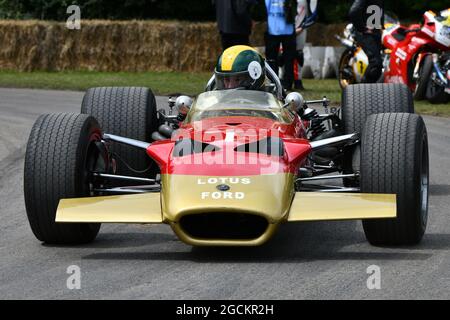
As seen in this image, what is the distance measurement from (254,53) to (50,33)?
803 inches

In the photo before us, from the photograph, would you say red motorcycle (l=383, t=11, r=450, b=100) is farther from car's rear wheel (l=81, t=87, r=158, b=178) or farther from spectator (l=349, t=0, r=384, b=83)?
car's rear wheel (l=81, t=87, r=158, b=178)

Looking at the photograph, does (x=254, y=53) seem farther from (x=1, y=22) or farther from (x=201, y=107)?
(x=1, y=22)

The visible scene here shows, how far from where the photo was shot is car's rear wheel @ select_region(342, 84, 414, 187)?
10125 mm

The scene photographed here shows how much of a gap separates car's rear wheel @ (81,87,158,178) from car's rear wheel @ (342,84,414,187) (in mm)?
1631

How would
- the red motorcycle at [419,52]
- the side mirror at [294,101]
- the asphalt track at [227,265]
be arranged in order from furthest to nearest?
the red motorcycle at [419,52]
the side mirror at [294,101]
the asphalt track at [227,265]

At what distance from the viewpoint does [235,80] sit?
983 cm

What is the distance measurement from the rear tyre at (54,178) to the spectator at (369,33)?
9.80m

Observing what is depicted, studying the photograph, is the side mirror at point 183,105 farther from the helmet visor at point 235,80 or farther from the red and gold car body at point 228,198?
the red and gold car body at point 228,198

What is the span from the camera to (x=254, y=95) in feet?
30.9

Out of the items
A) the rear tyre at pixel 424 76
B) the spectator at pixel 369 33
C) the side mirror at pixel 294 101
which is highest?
the side mirror at pixel 294 101

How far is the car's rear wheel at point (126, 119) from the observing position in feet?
33.2

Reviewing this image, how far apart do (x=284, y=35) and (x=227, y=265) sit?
12120 millimetres

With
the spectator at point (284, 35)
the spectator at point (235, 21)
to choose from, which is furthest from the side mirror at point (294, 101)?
the spectator at point (284, 35)

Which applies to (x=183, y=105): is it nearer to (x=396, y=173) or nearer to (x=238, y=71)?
(x=238, y=71)
